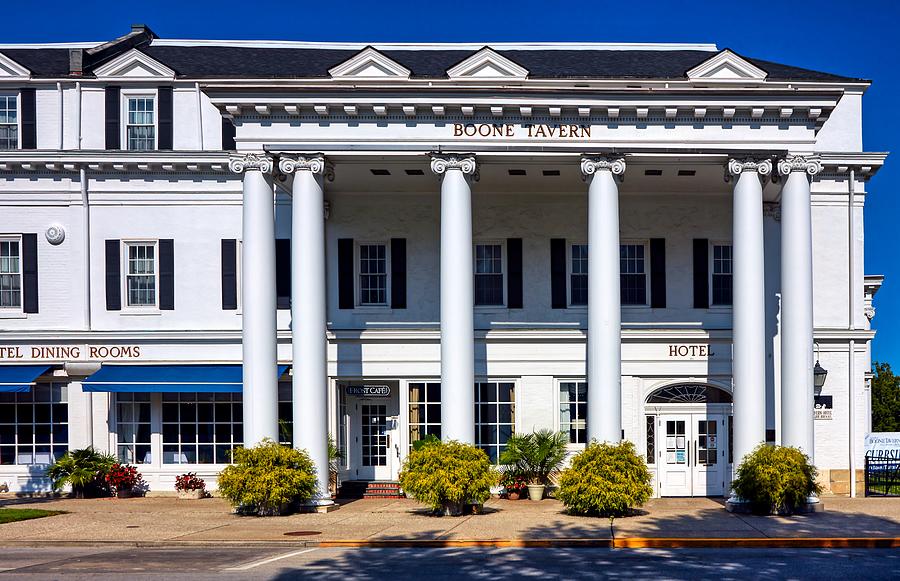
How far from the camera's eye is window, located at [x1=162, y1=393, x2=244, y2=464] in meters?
29.6

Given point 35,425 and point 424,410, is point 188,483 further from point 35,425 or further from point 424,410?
point 424,410

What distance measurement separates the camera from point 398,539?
63.1 ft

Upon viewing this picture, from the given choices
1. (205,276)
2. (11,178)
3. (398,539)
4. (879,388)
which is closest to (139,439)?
(205,276)

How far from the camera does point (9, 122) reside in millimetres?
29969

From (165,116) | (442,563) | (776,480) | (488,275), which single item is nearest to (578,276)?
(488,275)

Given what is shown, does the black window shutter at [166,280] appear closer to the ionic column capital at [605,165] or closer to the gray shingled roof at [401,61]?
the gray shingled roof at [401,61]

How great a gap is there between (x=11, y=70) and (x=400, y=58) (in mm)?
11251

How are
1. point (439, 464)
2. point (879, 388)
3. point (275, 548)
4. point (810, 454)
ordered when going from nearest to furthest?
point (275, 548) → point (439, 464) → point (810, 454) → point (879, 388)

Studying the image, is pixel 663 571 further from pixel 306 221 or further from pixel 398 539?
pixel 306 221

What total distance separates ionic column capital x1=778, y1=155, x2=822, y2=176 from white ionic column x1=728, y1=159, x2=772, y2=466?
0.30 metres

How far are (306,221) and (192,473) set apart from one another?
9032mm

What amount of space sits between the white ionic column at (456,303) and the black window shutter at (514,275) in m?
4.59

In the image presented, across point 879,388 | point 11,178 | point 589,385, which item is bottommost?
point 879,388

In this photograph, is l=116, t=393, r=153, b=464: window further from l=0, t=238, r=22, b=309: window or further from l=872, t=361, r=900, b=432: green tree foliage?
l=872, t=361, r=900, b=432: green tree foliage
